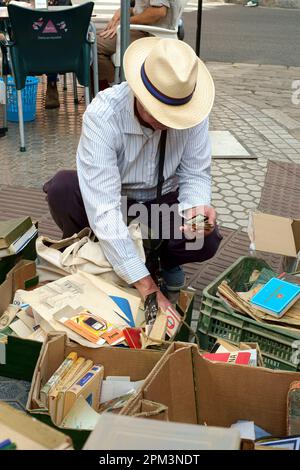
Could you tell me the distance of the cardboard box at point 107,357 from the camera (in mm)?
2031

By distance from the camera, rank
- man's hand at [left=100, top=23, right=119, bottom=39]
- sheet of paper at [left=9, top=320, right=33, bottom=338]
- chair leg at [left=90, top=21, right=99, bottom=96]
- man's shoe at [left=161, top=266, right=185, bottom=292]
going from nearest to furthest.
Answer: sheet of paper at [left=9, top=320, right=33, bottom=338] → man's shoe at [left=161, top=266, right=185, bottom=292] → chair leg at [left=90, top=21, right=99, bottom=96] → man's hand at [left=100, top=23, right=119, bottom=39]

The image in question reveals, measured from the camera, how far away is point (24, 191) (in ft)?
13.9

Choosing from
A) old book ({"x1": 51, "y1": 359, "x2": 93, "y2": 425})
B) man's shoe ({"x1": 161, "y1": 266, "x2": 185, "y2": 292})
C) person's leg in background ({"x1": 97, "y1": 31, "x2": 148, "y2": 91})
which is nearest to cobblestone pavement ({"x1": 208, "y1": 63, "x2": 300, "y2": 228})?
man's shoe ({"x1": 161, "y1": 266, "x2": 185, "y2": 292})

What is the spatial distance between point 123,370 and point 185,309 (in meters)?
0.43

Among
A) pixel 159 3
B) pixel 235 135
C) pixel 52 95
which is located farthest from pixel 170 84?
pixel 52 95

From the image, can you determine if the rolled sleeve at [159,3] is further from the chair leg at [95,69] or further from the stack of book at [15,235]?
the stack of book at [15,235]

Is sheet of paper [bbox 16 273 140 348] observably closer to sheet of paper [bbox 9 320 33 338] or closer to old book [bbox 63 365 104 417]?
sheet of paper [bbox 9 320 33 338]

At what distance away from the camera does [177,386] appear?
1971mm

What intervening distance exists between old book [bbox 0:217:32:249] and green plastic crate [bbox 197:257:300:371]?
829 mm

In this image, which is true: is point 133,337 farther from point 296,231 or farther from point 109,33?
point 109,33

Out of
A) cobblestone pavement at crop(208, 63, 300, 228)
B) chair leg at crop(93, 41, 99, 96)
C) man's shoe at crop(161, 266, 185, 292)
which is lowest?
cobblestone pavement at crop(208, 63, 300, 228)

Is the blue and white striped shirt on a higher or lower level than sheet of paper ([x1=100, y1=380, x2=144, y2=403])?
higher

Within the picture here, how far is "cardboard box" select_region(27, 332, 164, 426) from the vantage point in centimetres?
203
